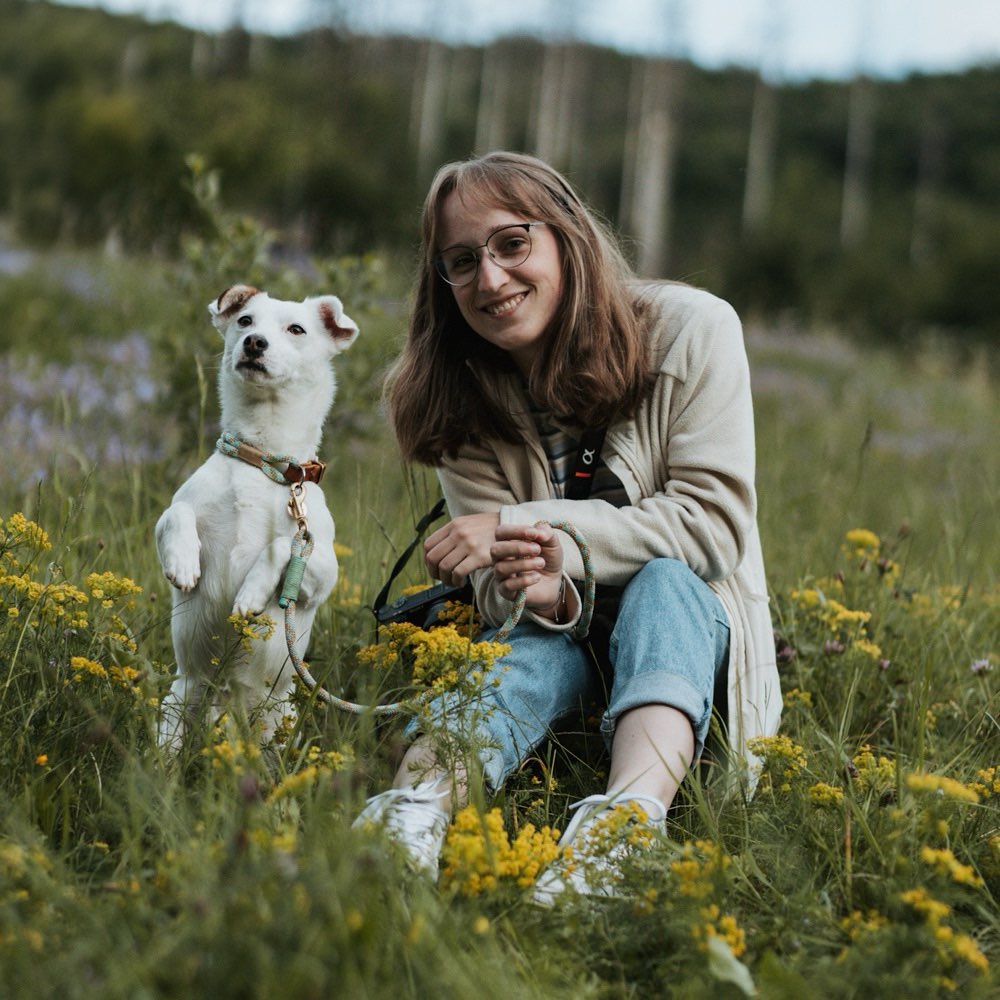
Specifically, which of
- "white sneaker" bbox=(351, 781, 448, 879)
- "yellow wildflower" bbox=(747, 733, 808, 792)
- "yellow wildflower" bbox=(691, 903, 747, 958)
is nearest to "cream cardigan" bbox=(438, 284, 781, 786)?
"yellow wildflower" bbox=(747, 733, 808, 792)

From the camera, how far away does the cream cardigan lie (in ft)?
9.11

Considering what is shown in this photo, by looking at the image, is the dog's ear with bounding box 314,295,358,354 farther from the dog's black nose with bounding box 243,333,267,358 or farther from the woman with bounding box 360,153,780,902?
the woman with bounding box 360,153,780,902

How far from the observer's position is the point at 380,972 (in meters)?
1.60

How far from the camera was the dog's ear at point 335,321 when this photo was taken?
270cm

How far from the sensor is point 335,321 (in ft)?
8.87

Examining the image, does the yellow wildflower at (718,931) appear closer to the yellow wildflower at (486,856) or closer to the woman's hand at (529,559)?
the yellow wildflower at (486,856)

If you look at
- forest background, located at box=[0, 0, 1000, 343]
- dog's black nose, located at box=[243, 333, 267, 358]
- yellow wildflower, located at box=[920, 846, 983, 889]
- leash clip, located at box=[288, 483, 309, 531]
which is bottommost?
yellow wildflower, located at box=[920, 846, 983, 889]

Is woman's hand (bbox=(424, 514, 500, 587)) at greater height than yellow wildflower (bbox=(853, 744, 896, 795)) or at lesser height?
greater

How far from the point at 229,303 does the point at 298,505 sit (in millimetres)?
543

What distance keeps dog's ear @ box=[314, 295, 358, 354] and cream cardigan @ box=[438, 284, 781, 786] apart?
21.2 inches

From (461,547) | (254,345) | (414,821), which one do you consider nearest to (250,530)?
(254,345)

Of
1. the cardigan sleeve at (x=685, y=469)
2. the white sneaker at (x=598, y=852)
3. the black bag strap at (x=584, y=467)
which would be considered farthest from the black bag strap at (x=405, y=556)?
the white sneaker at (x=598, y=852)

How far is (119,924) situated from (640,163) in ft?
107

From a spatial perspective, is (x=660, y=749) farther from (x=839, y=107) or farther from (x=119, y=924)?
(x=839, y=107)
